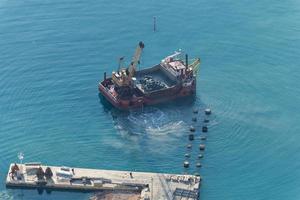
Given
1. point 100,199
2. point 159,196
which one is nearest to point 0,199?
point 100,199

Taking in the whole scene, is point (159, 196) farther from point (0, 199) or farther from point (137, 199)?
point (0, 199)

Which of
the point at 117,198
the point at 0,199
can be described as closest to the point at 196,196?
the point at 117,198

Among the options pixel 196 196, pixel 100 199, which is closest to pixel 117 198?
pixel 100 199

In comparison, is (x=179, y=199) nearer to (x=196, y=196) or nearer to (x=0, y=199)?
(x=196, y=196)

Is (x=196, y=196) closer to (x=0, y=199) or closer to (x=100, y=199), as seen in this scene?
(x=100, y=199)

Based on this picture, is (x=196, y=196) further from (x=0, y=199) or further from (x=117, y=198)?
(x=0, y=199)

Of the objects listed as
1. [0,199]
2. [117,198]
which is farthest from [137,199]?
[0,199]
